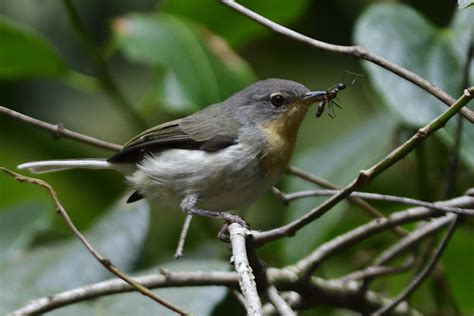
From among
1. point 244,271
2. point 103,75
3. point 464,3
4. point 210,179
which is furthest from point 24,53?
point 464,3

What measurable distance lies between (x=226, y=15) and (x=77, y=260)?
1700 millimetres

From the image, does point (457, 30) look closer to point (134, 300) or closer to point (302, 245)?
point (302, 245)

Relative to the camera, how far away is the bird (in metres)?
3.22

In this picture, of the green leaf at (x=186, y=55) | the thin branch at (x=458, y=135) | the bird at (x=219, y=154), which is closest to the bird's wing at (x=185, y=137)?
the bird at (x=219, y=154)

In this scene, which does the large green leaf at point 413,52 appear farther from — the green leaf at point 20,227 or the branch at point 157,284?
the green leaf at point 20,227

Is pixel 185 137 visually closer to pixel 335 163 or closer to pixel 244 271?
pixel 335 163

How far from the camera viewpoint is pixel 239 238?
2.19 meters

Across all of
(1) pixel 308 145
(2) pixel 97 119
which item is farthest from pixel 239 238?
(2) pixel 97 119

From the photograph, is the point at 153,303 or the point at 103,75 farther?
the point at 103,75

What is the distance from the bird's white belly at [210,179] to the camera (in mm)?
3205

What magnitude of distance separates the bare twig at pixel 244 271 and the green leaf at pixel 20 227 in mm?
1858

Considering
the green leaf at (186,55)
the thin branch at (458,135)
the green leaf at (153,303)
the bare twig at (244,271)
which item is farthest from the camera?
the green leaf at (186,55)

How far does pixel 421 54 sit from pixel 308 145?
234cm

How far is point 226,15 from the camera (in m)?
4.61
